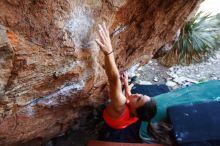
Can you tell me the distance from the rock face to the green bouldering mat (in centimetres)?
63

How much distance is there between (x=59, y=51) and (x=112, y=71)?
2.05 feet

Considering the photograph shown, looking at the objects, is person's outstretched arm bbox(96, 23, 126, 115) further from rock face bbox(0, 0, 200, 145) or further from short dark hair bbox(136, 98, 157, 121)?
short dark hair bbox(136, 98, 157, 121)

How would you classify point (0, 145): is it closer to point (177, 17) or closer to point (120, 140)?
point (120, 140)

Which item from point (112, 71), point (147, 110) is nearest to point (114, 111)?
point (147, 110)

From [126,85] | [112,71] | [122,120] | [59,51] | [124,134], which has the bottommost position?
[124,134]

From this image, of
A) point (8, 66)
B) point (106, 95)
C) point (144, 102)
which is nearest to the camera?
point (8, 66)

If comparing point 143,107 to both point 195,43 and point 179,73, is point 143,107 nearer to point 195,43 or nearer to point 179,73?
point 179,73

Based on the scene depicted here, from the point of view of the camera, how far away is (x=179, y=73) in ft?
25.5

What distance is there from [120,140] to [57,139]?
1059 mm

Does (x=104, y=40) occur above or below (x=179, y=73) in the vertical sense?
above

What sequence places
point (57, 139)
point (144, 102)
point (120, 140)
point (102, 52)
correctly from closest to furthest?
point (102, 52)
point (144, 102)
point (120, 140)
point (57, 139)

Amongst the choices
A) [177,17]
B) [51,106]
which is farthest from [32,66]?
[177,17]

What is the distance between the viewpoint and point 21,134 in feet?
11.8

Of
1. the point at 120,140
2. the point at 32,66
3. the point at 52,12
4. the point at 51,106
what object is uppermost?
the point at 52,12
